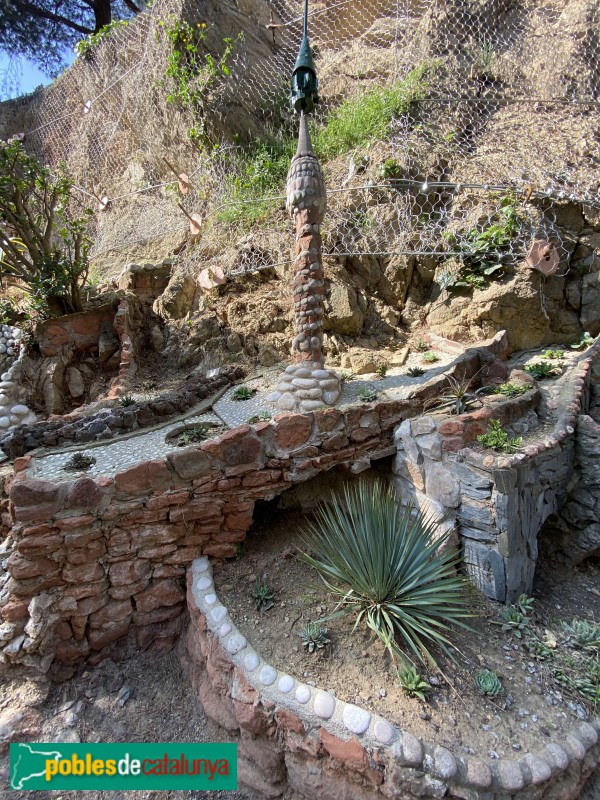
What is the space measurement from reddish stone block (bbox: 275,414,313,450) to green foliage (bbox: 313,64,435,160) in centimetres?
544

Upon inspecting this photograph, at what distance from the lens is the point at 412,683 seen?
8.71 feet

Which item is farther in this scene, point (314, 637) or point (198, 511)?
point (198, 511)

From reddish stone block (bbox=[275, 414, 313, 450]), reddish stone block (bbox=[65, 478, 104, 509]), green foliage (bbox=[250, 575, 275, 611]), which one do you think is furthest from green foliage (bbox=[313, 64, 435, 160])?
green foliage (bbox=[250, 575, 275, 611])

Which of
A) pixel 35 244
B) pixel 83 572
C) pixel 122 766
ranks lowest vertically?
pixel 122 766

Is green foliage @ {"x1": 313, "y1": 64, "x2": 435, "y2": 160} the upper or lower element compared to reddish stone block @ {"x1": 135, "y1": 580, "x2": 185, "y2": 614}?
upper

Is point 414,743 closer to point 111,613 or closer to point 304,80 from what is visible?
point 111,613

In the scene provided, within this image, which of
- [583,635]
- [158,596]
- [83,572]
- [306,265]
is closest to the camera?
[583,635]

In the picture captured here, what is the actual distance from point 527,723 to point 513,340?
493 cm

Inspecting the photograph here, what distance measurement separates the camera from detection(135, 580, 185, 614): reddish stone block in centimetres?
355

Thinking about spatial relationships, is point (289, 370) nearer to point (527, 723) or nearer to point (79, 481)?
point (79, 481)

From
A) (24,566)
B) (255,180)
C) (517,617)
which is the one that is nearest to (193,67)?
(255,180)

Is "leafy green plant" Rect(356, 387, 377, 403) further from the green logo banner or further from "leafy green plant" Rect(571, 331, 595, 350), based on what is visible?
"leafy green plant" Rect(571, 331, 595, 350)

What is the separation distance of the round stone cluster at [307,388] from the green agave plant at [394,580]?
4.73ft

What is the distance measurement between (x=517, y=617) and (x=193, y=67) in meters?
9.81
